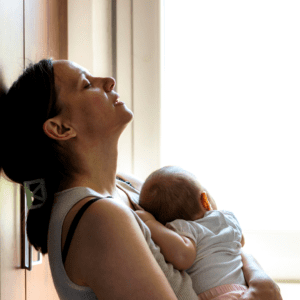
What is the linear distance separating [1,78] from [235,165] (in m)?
1.22

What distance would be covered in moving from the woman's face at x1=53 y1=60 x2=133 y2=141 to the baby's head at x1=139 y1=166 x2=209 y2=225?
0.71ft

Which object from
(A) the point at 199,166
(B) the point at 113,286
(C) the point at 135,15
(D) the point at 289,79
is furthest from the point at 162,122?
(B) the point at 113,286

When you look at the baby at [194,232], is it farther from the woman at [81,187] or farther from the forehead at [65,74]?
the forehead at [65,74]

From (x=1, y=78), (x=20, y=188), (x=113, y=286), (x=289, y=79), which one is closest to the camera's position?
(x=113, y=286)

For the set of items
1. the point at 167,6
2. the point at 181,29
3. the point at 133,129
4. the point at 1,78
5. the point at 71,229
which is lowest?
the point at 71,229

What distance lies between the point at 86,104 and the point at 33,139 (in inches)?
6.4

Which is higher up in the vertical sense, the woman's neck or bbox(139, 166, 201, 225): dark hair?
the woman's neck


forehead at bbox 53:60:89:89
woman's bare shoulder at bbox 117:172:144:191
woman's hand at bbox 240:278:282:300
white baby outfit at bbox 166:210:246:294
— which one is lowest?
woman's hand at bbox 240:278:282:300

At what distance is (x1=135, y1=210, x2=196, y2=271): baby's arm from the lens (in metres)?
0.89

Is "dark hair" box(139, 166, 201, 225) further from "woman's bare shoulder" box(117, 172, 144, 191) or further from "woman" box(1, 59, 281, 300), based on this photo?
"woman's bare shoulder" box(117, 172, 144, 191)

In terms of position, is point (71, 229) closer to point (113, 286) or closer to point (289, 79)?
point (113, 286)

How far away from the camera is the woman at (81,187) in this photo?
2.38ft

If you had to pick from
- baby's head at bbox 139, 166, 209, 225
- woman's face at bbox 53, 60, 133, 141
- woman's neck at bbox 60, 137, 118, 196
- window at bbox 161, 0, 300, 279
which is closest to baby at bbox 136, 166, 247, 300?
baby's head at bbox 139, 166, 209, 225

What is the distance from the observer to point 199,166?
1789 mm
